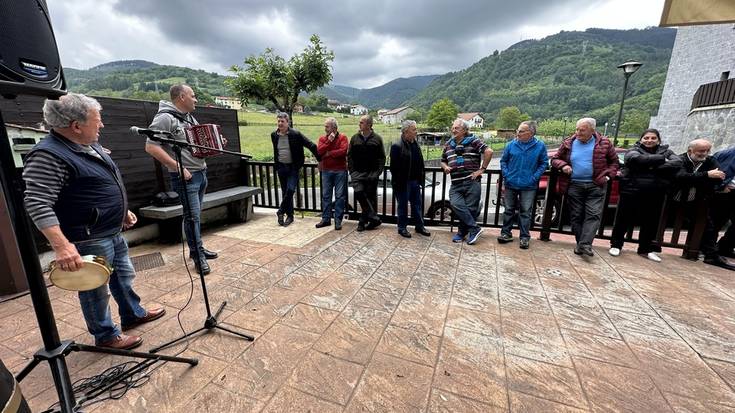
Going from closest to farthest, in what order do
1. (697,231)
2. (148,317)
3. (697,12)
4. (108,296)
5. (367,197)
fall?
1. (697,12)
2. (108,296)
3. (148,317)
4. (697,231)
5. (367,197)

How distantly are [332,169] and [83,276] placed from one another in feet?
10.5

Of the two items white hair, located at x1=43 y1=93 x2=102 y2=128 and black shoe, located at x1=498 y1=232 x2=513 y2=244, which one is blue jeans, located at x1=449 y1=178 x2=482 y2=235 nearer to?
black shoe, located at x1=498 y1=232 x2=513 y2=244

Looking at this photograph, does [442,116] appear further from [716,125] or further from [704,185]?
[704,185]

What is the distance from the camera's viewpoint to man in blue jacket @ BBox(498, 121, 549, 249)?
363 cm

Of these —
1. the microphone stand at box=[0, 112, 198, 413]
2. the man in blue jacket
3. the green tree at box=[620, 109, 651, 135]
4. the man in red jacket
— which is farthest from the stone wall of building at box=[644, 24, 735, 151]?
the green tree at box=[620, 109, 651, 135]

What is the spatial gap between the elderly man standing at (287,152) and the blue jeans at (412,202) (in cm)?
139

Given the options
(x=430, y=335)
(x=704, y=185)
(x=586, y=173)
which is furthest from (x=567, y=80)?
(x=430, y=335)

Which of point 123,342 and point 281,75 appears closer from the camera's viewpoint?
point 123,342

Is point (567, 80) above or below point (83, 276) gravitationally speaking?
above

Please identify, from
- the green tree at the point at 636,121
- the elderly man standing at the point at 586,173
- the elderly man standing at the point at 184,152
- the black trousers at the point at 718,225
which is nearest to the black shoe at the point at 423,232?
the elderly man standing at the point at 586,173

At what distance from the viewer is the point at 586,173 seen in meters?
3.47

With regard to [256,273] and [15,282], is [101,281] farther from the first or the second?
[15,282]

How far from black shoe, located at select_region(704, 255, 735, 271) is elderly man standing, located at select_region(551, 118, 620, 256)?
4.14ft

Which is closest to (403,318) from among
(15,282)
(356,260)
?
(356,260)
